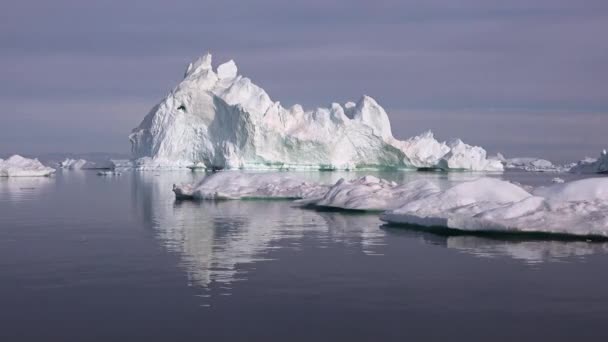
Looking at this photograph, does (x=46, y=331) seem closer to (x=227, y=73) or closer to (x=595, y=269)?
(x=595, y=269)

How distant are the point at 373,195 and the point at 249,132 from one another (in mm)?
39208

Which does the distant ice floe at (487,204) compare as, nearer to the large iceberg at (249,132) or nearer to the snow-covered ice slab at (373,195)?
the snow-covered ice slab at (373,195)

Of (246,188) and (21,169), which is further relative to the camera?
(21,169)

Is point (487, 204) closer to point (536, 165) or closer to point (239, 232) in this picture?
point (239, 232)

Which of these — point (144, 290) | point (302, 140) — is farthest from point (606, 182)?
point (302, 140)

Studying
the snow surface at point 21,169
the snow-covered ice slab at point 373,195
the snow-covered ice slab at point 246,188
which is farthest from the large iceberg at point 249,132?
the snow-covered ice slab at point 373,195

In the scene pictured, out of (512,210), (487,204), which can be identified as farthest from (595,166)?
(512,210)

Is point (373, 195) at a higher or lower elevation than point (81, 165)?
lower

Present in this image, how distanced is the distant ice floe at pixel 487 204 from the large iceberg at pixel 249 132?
36.7 metres

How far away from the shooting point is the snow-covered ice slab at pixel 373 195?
1992 centimetres

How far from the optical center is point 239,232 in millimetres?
15875

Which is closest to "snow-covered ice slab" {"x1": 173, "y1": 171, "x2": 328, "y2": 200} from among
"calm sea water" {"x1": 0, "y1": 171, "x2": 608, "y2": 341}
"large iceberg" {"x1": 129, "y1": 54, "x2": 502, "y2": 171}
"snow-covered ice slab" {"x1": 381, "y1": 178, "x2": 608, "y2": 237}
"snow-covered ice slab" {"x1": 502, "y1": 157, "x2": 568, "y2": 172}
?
"snow-covered ice slab" {"x1": 381, "y1": 178, "x2": 608, "y2": 237}

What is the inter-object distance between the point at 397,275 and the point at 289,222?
26.6 ft

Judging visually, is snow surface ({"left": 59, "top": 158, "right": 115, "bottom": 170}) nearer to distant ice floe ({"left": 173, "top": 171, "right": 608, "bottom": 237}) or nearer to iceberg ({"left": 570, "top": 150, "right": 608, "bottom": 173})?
iceberg ({"left": 570, "top": 150, "right": 608, "bottom": 173})
